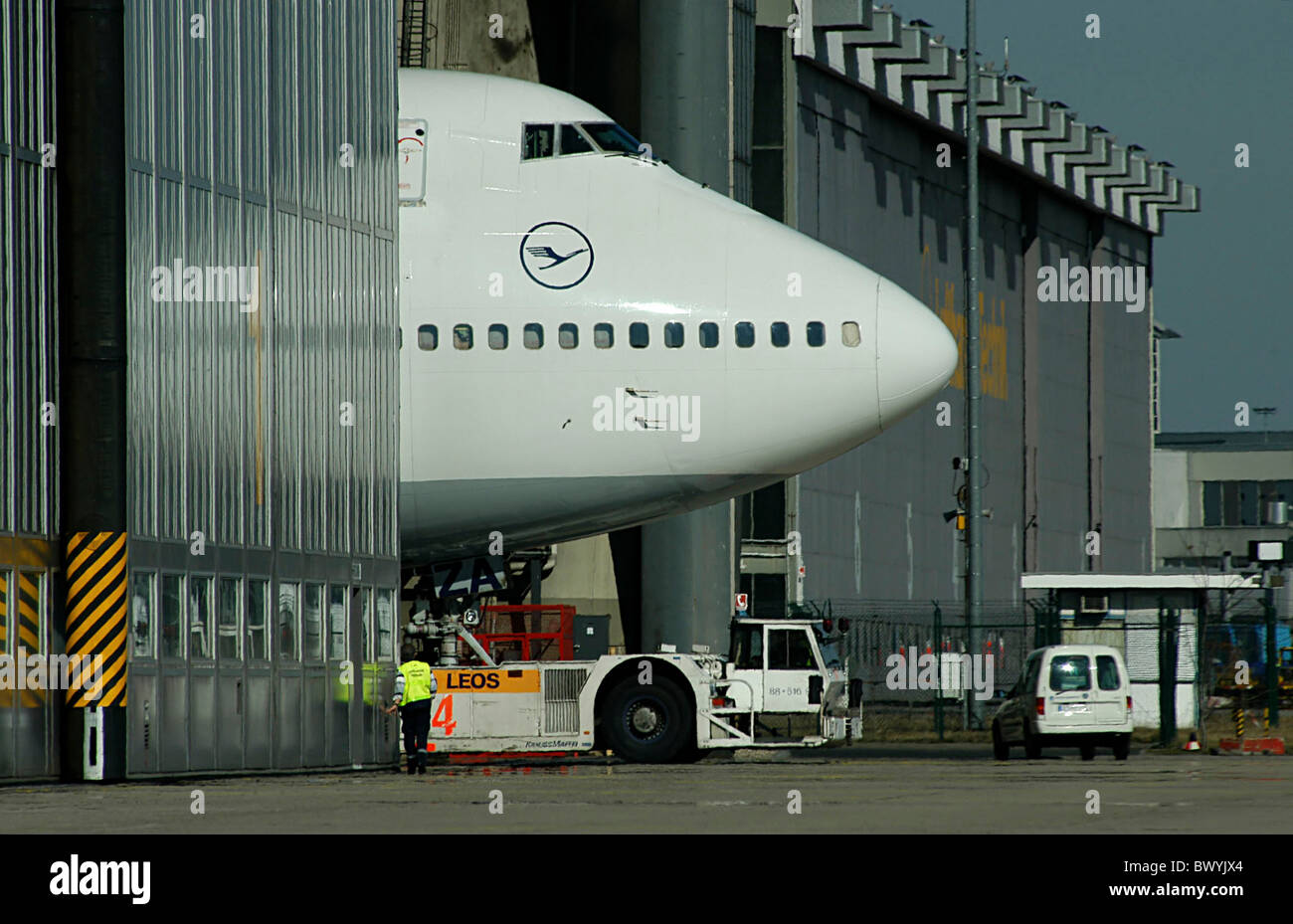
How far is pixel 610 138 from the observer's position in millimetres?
29141

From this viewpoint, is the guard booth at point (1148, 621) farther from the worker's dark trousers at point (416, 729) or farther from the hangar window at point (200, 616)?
the hangar window at point (200, 616)

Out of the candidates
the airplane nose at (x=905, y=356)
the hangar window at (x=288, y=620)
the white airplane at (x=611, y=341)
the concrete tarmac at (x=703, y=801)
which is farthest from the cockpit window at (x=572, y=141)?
the concrete tarmac at (x=703, y=801)

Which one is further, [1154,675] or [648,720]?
[1154,675]

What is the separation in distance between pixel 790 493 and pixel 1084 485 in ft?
96.6

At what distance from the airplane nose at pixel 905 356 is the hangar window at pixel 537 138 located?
456 centimetres

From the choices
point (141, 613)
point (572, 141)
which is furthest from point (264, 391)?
point (572, 141)

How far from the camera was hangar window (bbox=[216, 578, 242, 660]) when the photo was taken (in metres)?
26.3

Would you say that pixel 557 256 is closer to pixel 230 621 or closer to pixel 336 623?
pixel 336 623

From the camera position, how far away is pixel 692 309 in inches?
1115

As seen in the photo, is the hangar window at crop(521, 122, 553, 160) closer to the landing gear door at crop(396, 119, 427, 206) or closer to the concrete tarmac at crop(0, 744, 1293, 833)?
the landing gear door at crop(396, 119, 427, 206)

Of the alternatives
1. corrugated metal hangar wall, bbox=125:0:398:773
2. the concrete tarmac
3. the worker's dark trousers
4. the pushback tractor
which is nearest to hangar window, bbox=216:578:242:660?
corrugated metal hangar wall, bbox=125:0:398:773

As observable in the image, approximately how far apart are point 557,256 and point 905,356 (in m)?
4.52

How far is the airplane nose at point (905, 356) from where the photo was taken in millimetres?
28016
